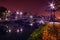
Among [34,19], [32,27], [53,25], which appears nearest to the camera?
[53,25]

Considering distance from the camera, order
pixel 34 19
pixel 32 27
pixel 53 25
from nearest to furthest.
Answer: pixel 53 25
pixel 34 19
pixel 32 27

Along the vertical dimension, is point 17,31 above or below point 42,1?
below

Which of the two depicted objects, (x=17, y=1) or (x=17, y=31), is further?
(x=17, y=1)

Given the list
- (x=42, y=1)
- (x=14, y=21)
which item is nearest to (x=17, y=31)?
(x=14, y=21)

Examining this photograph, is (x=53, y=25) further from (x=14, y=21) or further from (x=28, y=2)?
(x=28, y=2)

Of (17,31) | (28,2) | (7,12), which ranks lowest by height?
(17,31)

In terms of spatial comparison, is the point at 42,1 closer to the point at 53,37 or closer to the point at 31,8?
the point at 31,8

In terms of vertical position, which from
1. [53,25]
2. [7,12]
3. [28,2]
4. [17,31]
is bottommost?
[17,31]

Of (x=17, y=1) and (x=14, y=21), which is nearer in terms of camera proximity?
(x=14, y=21)

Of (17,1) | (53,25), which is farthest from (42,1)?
(53,25)
